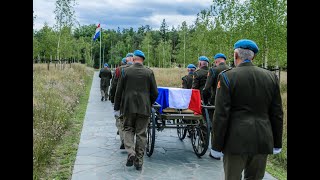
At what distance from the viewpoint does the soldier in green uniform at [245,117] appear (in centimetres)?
422

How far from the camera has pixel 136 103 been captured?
7219 millimetres

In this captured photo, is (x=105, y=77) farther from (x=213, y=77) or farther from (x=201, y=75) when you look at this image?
(x=213, y=77)

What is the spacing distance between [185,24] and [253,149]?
179ft

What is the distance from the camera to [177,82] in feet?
92.0

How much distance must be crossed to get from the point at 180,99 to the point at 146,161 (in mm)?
1397

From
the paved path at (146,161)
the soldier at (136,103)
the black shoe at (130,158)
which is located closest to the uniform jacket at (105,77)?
the paved path at (146,161)

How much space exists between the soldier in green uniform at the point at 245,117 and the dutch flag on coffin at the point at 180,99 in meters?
3.65

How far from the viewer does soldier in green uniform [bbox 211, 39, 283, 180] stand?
13.8 feet

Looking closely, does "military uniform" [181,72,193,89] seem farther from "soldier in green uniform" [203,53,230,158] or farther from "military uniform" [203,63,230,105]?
"military uniform" [203,63,230,105]

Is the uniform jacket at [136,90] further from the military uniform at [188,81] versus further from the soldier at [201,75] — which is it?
the military uniform at [188,81]

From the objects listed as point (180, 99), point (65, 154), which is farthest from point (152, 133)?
point (65, 154)
